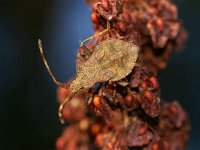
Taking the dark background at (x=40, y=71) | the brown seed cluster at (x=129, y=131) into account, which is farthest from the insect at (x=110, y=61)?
the dark background at (x=40, y=71)

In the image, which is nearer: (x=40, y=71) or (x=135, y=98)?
(x=135, y=98)

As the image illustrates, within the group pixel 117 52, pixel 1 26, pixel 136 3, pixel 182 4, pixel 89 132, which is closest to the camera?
→ pixel 117 52

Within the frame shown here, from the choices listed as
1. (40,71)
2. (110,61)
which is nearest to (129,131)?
(110,61)

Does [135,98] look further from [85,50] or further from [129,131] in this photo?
[85,50]

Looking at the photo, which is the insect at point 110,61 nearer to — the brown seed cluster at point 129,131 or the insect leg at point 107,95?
the insect leg at point 107,95

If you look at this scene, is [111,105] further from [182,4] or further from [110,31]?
[182,4]

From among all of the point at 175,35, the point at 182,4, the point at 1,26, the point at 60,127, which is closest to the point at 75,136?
the point at 175,35
